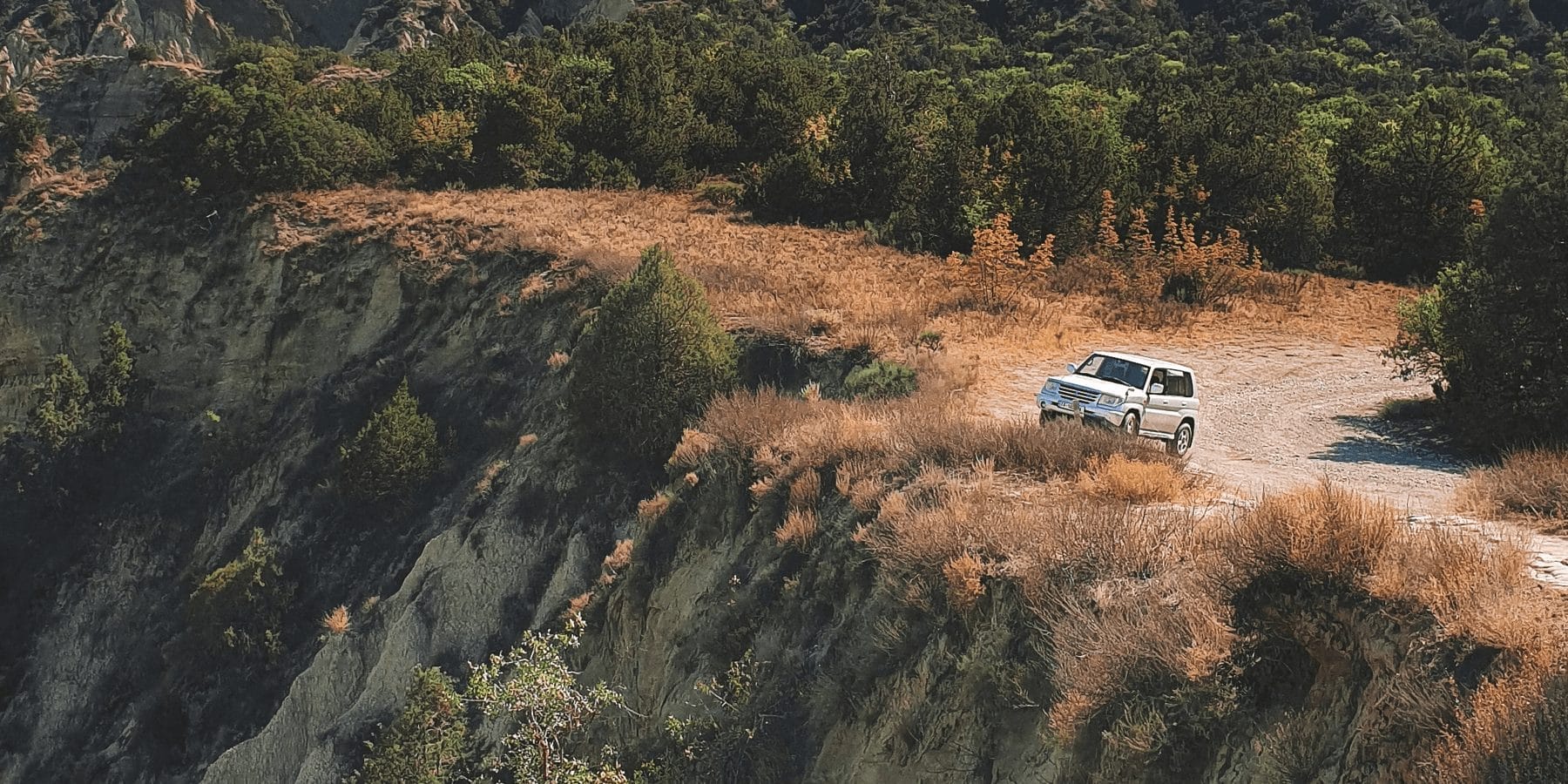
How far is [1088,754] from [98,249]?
131 ft

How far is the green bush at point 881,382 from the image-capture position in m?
20.0

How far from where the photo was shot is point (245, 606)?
2767 cm

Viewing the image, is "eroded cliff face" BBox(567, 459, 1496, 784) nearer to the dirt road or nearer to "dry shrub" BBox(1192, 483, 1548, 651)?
"dry shrub" BBox(1192, 483, 1548, 651)

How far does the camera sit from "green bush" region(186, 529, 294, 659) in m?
27.1

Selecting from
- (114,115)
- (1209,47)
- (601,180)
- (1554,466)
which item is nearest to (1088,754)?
(1554,466)

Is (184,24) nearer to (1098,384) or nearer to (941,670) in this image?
(1098,384)

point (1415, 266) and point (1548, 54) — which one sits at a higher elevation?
point (1548, 54)

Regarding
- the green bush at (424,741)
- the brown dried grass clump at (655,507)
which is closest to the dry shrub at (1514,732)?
the brown dried grass clump at (655,507)

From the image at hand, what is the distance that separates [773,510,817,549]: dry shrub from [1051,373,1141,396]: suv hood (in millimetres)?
4544

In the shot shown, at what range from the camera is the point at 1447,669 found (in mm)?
7559

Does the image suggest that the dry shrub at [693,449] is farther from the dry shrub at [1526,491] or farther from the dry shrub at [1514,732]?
the dry shrub at [1514,732]

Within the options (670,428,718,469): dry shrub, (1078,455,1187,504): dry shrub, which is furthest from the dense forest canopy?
(670,428,718,469): dry shrub

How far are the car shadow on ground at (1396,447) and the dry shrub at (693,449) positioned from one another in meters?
9.51

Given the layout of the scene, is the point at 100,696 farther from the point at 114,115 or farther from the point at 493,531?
the point at 114,115
